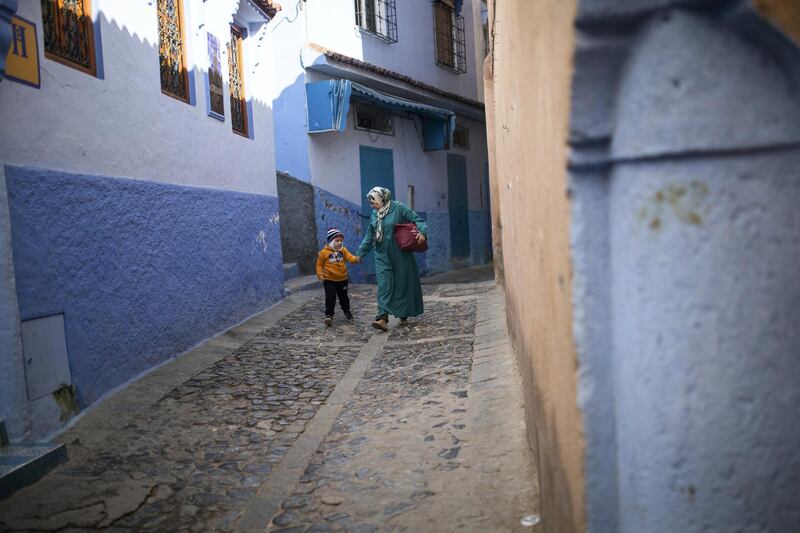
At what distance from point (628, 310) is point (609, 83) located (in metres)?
0.46

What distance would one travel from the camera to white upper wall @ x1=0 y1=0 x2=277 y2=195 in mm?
4602

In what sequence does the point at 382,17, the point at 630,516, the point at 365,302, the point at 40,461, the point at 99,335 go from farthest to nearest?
the point at 382,17, the point at 365,302, the point at 99,335, the point at 40,461, the point at 630,516

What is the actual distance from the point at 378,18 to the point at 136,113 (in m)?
9.71

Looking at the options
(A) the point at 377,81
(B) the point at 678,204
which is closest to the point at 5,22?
(B) the point at 678,204

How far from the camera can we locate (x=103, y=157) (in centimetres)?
545

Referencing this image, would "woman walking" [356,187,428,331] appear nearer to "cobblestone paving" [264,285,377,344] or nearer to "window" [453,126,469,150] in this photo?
"cobblestone paving" [264,285,377,344]

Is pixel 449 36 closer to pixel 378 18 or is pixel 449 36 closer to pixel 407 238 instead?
pixel 378 18

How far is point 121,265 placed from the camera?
5.55 m

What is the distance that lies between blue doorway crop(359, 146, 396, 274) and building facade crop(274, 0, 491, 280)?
3cm

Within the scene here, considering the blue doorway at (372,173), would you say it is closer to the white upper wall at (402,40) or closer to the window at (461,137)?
the white upper wall at (402,40)

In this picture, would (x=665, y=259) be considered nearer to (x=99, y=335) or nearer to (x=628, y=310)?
(x=628, y=310)

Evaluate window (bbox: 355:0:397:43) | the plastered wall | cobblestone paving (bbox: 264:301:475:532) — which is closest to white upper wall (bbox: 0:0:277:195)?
cobblestone paving (bbox: 264:301:475:532)

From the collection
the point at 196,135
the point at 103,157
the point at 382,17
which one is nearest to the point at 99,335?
the point at 103,157

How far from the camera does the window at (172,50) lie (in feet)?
22.8
